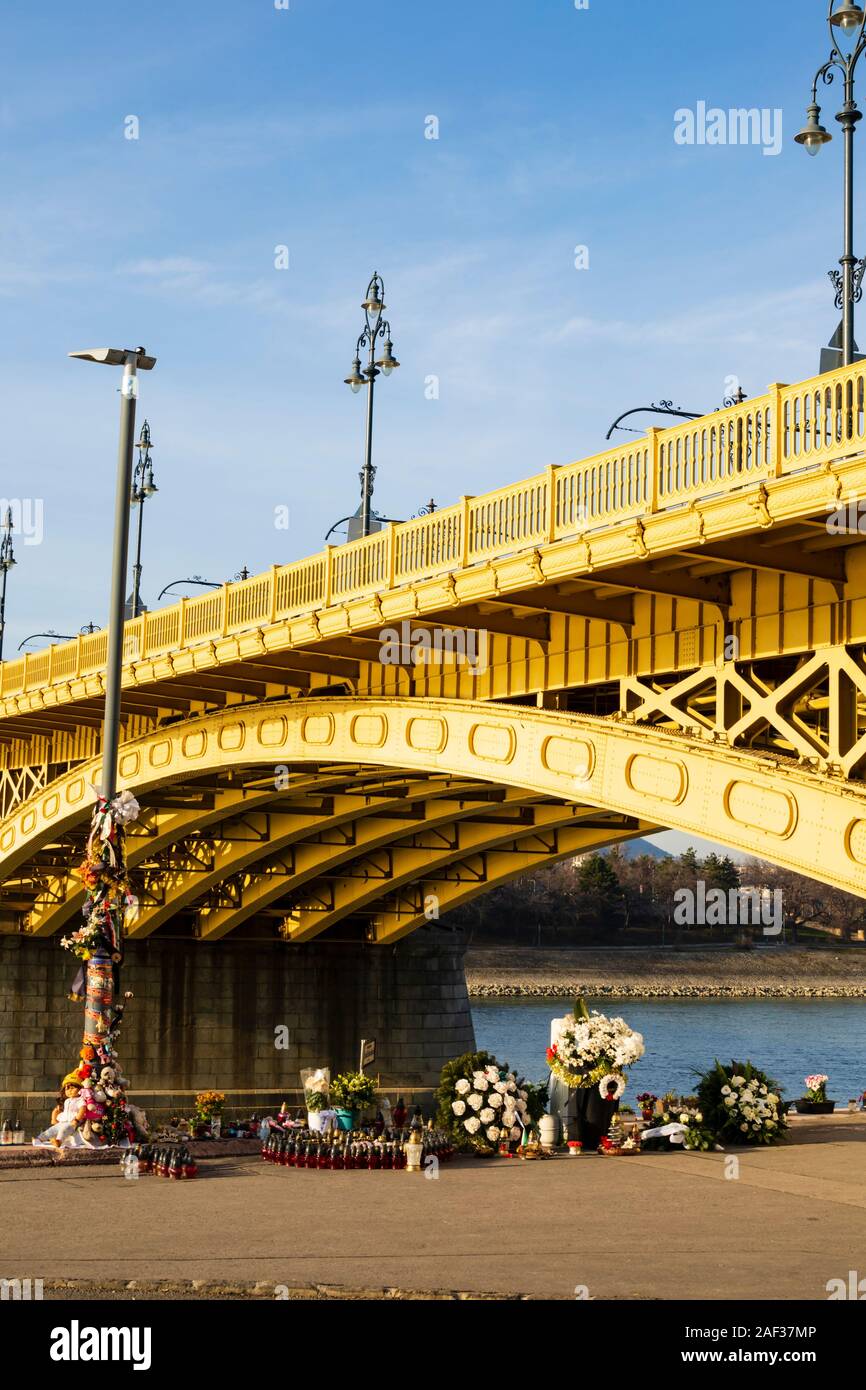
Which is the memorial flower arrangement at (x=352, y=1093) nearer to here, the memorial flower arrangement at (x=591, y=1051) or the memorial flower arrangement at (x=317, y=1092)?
the memorial flower arrangement at (x=317, y=1092)

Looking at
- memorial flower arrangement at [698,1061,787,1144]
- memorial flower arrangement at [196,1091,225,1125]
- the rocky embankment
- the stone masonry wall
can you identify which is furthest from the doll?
the rocky embankment

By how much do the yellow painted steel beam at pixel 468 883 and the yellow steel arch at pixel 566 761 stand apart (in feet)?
16.6

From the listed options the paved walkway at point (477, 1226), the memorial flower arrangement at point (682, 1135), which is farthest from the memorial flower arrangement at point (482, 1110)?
the memorial flower arrangement at point (682, 1135)

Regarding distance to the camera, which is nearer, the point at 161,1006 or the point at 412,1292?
the point at 412,1292

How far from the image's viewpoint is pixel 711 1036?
68.2 m

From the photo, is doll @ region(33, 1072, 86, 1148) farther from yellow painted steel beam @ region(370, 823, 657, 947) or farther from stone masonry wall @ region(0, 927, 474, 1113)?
stone masonry wall @ region(0, 927, 474, 1113)

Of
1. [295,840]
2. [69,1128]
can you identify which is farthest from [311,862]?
[69,1128]

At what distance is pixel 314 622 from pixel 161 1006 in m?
21.9

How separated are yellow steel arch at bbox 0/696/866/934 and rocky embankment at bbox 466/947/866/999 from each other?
219 ft

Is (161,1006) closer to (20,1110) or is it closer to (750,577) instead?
(20,1110)

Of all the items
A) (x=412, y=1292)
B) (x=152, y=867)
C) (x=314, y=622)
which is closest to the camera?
(x=412, y=1292)

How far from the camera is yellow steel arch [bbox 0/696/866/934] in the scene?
15531 millimetres
